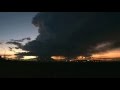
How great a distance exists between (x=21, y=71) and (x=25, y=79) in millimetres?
307

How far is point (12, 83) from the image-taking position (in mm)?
3650

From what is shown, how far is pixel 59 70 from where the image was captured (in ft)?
A: 12.7

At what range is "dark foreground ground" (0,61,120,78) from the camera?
365 centimetres

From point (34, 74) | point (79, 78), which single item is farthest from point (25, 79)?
point (79, 78)

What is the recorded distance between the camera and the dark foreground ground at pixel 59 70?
3652 mm

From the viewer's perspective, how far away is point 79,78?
11.9ft
